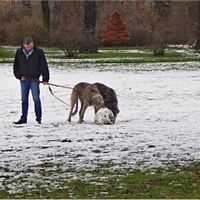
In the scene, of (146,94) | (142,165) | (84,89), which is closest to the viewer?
(142,165)

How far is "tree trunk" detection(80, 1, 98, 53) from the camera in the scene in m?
42.8

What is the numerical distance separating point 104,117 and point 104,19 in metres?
46.3

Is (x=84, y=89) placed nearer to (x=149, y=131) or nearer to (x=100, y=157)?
(x=149, y=131)

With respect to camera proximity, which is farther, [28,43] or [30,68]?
[30,68]

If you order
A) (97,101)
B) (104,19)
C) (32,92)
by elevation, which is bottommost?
(97,101)

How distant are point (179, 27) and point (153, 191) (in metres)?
52.3

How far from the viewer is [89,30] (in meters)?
44.2

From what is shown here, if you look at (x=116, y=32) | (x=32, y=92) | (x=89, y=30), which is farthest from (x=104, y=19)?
(x=32, y=92)

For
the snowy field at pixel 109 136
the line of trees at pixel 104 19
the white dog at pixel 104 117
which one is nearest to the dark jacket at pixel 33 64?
the snowy field at pixel 109 136

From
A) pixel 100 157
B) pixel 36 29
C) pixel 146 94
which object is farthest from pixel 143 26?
pixel 100 157

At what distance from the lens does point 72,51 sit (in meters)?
39.5

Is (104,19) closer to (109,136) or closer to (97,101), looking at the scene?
(97,101)

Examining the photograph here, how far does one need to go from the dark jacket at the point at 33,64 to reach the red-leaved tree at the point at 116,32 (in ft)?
122

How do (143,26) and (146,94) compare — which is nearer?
(146,94)
